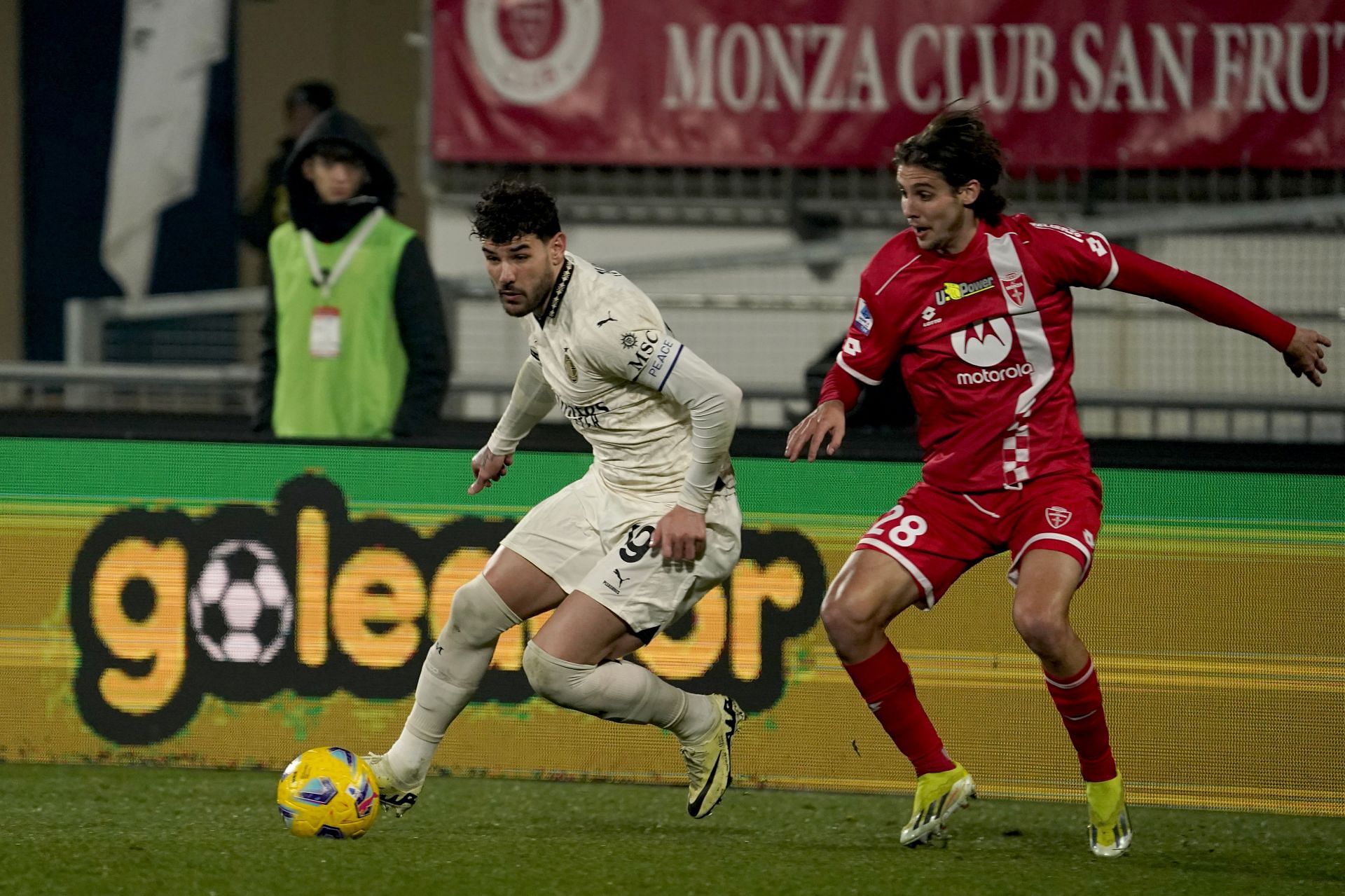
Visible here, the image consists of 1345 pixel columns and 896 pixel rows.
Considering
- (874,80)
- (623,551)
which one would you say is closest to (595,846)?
(623,551)

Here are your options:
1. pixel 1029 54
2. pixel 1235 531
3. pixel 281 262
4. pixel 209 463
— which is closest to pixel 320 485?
pixel 209 463

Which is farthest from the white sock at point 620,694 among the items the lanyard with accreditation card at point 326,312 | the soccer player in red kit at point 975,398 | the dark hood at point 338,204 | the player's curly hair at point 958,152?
the dark hood at point 338,204

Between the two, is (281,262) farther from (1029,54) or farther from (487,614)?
(1029,54)

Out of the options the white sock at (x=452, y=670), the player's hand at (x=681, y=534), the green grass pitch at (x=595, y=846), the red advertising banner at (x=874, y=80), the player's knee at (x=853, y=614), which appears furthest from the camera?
the red advertising banner at (x=874, y=80)

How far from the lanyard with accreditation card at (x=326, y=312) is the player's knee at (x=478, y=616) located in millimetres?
1774

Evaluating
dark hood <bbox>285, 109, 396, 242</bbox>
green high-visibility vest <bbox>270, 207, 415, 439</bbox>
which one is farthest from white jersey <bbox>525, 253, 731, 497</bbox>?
dark hood <bbox>285, 109, 396, 242</bbox>

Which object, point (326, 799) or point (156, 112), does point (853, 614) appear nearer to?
point (326, 799)

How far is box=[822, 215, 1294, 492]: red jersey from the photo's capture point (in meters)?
5.29

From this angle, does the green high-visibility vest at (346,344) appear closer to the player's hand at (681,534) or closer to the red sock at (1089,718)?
the player's hand at (681,534)

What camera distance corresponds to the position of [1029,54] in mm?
9953

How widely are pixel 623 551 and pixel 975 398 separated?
3.22 ft

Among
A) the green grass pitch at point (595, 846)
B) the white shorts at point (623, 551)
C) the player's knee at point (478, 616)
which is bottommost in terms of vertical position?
the green grass pitch at point (595, 846)

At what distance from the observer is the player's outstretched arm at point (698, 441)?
5113mm

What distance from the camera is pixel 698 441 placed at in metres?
5.12
